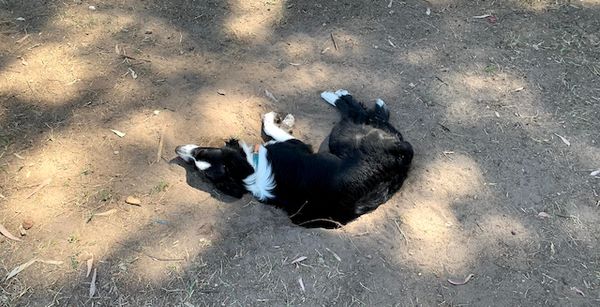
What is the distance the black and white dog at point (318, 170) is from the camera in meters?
4.37

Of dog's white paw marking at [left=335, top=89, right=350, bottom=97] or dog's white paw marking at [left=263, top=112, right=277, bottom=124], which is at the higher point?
dog's white paw marking at [left=335, top=89, right=350, bottom=97]

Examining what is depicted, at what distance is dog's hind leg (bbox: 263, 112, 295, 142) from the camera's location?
4.73 metres

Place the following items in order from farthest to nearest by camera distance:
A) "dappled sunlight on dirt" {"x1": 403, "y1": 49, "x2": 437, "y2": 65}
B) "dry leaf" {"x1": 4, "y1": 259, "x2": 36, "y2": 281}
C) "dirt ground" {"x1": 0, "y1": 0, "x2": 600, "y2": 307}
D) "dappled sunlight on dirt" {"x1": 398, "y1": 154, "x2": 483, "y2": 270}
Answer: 1. "dappled sunlight on dirt" {"x1": 403, "y1": 49, "x2": 437, "y2": 65}
2. "dappled sunlight on dirt" {"x1": 398, "y1": 154, "x2": 483, "y2": 270}
3. "dirt ground" {"x1": 0, "y1": 0, "x2": 600, "y2": 307}
4. "dry leaf" {"x1": 4, "y1": 259, "x2": 36, "y2": 281}

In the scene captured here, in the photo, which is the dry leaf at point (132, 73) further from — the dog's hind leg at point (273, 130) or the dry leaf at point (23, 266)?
the dry leaf at point (23, 266)

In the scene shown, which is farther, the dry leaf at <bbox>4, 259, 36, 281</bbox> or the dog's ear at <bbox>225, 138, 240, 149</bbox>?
the dog's ear at <bbox>225, 138, 240, 149</bbox>

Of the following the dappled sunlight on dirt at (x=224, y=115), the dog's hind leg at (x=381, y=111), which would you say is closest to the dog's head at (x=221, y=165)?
the dappled sunlight on dirt at (x=224, y=115)

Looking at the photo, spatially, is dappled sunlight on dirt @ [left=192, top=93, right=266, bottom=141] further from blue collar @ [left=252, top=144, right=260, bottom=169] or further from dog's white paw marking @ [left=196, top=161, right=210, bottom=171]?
dog's white paw marking @ [left=196, top=161, right=210, bottom=171]

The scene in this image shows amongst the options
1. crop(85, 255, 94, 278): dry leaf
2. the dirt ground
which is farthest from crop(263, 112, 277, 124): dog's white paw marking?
crop(85, 255, 94, 278): dry leaf

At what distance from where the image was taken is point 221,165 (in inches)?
177

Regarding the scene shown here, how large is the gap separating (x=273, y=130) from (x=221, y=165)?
1.93 ft

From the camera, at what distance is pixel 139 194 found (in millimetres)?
4352

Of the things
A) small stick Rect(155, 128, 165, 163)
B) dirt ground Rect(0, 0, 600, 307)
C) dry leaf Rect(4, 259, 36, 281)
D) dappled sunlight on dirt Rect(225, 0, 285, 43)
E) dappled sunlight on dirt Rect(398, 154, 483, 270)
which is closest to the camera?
dry leaf Rect(4, 259, 36, 281)

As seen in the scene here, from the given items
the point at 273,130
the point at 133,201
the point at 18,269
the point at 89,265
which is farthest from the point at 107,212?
the point at 273,130

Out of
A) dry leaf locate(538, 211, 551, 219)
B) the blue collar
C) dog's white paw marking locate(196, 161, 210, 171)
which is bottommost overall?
the blue collar
